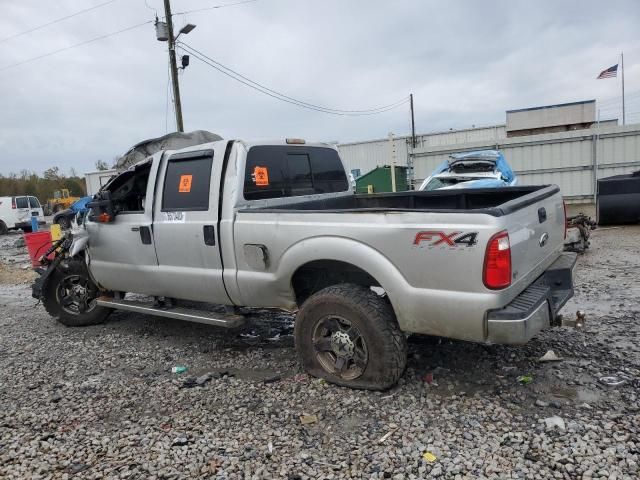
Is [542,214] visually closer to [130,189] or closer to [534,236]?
[534,236]

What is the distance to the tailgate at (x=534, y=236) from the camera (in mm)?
3201

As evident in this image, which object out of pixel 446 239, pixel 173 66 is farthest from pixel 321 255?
pixel 173 66

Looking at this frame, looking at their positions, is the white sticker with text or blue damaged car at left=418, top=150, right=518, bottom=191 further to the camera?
blue damaged car at left=418, top=150, right=518, bottom=191

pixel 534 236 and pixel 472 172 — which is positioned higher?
pixel 472 172

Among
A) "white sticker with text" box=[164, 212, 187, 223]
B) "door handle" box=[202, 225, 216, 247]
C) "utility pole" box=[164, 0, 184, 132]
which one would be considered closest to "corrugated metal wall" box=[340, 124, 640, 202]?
"utility pole" box=[164, 0, 184, 132]

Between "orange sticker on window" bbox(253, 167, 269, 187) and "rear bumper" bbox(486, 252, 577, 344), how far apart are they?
7.72 ft

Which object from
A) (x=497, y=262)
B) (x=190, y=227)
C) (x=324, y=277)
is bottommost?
(x=324, y=277)

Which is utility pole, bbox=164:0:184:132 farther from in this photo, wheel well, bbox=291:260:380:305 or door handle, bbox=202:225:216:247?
wheel well, bbox=291:260:380:305

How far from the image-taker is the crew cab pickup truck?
10.3 ft

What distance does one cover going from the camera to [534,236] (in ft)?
11.6

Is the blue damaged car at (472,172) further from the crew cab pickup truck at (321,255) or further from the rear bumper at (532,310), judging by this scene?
the rear bumper at (532,310)

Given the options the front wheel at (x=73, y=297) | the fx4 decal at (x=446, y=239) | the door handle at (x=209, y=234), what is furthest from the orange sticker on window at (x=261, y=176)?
the front wheel at (x=73, y=297)

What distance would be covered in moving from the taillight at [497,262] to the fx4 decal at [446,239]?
111mm

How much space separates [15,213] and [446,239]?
24.1m
